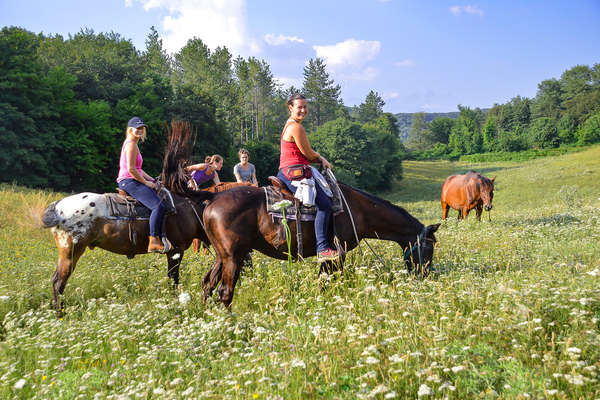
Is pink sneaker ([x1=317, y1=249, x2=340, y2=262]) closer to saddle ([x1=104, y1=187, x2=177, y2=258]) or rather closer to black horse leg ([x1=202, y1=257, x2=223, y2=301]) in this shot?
black horse leg ([x1=202, y1=257, x2=223, y2=301])

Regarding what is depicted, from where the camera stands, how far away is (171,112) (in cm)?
3912

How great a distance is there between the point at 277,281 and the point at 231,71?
59.1m

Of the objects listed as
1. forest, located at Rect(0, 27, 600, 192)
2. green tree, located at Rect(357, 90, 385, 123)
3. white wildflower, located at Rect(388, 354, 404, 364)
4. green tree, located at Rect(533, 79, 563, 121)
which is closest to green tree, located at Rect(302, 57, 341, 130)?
forest, located at Rect(0, 27, 600, 192)

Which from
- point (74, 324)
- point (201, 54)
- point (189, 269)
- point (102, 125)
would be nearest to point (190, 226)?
point (189, 269)

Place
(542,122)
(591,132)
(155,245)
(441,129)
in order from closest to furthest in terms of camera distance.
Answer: (155,245) < (591,132) < (542,122) < (441,129)

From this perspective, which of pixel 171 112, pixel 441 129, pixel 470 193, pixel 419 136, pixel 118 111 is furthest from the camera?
pixel 419 136

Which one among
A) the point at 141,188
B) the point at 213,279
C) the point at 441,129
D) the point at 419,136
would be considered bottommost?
the point at 213,279

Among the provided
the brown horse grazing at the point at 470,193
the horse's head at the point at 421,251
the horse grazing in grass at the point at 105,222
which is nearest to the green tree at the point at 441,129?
the brown horse grazing at the point at 470,193

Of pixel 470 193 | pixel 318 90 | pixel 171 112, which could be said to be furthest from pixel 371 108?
pixel 470 193

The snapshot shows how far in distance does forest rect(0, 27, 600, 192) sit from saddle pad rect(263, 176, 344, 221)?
5.66 ft

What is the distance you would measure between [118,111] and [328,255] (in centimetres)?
3627

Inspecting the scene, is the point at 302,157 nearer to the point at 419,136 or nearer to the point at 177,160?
the point at 177,160

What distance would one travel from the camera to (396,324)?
3461 millimetres

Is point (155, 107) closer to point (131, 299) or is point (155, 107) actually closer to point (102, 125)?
point (102, 125)
